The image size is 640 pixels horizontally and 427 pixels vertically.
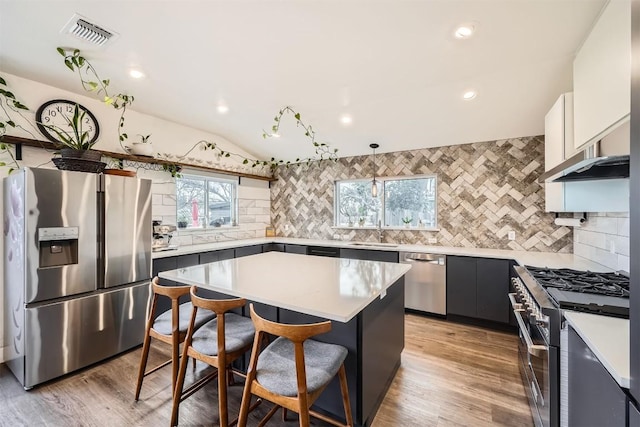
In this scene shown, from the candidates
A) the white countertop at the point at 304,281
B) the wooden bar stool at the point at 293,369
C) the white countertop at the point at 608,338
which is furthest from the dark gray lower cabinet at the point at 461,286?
the wooden bar stool at the point at 293,369

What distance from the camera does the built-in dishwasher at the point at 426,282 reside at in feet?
→ 11.1

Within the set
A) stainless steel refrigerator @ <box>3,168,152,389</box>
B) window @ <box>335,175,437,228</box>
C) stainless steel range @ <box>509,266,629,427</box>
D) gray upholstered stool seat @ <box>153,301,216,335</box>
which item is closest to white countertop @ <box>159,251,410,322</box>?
gray upholstered stool seat @ <box>153,301,216,335</box>

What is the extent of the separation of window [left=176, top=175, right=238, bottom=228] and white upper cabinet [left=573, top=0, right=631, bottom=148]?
4326 mm

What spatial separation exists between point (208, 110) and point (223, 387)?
3157 mm

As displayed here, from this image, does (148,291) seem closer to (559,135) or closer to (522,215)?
(559,135)

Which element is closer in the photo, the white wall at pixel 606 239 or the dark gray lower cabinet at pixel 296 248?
the white wall at pixel 606 239

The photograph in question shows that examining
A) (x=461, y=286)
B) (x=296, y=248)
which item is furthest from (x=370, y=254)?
(x=296, y=248)

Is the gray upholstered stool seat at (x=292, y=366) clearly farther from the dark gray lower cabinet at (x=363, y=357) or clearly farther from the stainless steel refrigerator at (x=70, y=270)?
the stainless steel refrigerator at (x=70, y=270)

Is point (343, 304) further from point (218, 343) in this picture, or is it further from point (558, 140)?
point (558, 140)

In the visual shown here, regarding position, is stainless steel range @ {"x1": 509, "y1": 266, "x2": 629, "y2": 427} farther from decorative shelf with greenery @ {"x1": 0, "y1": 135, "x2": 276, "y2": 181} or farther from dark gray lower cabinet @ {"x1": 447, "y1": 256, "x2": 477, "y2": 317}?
decorative shelf with greenery @ {"x1": 0, "y1": 135, "x2": 276, "y2": 181}

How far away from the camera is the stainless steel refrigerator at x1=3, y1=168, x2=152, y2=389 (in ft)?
6.96

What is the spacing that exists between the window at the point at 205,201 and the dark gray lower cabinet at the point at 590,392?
4248 mm

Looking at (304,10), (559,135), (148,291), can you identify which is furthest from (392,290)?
(148,291)

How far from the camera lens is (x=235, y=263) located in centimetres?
245
